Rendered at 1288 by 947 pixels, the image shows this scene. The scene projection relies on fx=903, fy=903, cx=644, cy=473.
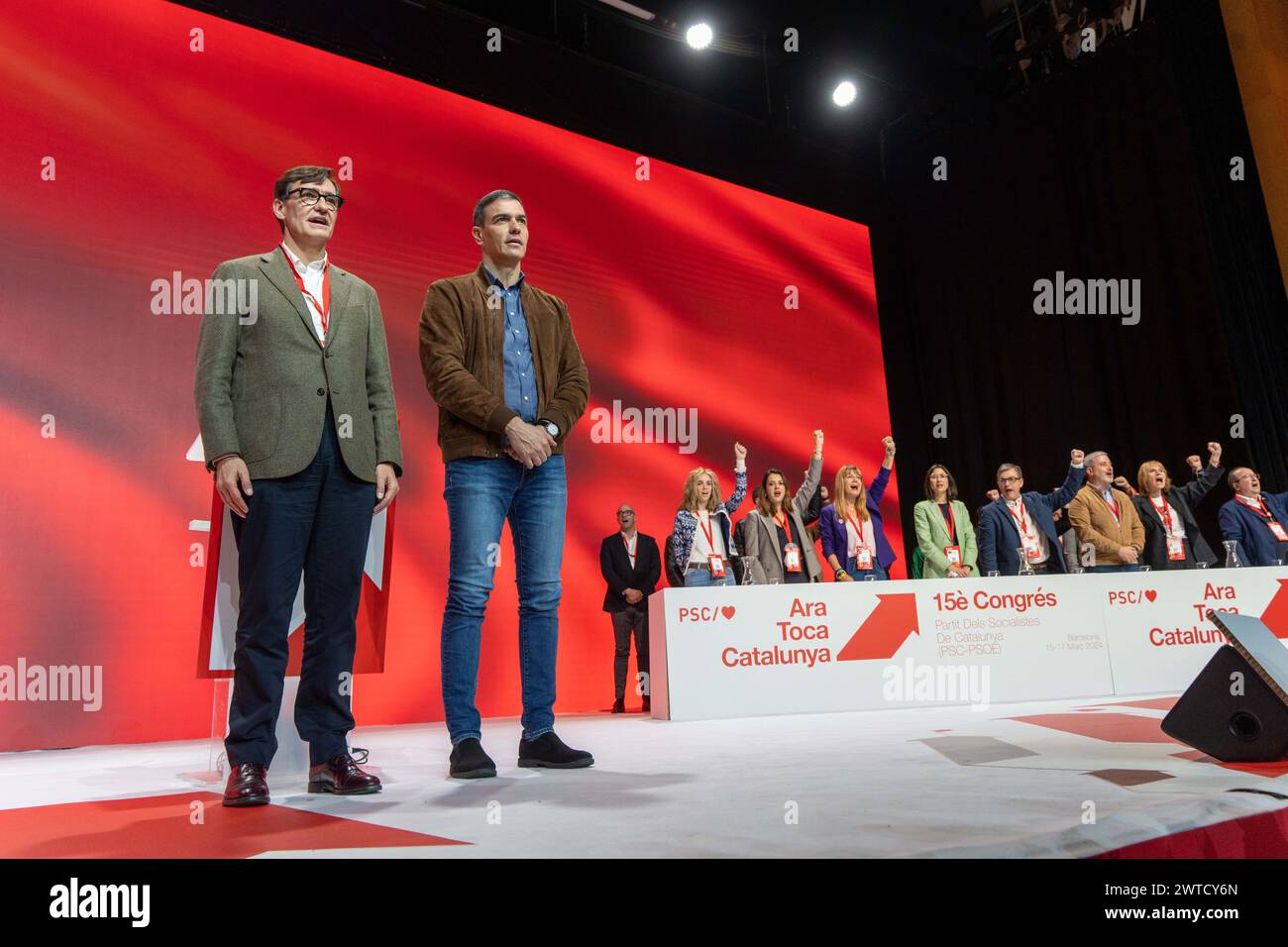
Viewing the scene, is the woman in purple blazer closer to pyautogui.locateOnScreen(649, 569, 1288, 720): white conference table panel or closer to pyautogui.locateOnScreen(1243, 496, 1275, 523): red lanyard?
pyautogui.locateOnScreen(649, 569, 1288, 720): white conference table panel

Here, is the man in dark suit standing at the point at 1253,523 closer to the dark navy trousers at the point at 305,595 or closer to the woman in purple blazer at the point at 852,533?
the woman in purple blazer at the point at 852,533

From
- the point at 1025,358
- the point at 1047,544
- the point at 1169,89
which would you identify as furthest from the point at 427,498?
the point at 1169,89

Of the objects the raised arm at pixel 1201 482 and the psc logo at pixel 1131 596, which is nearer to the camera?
the psc logo at pixel 1131 596

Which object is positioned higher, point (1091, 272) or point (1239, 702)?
point (1091, 272)

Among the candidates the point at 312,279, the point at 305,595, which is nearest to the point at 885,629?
the point at 305,595

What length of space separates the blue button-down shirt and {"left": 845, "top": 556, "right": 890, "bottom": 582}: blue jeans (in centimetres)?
365

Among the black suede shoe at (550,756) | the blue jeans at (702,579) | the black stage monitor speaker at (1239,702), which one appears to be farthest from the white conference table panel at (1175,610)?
the black suede shoe at (550,756)

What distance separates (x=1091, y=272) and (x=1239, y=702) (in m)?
6.63

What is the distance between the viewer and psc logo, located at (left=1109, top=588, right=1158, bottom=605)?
190 inches

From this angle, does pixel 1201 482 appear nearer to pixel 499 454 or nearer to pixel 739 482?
pixel 739 482

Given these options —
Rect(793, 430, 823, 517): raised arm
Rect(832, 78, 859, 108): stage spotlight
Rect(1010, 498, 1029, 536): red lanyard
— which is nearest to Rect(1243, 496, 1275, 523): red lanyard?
Rect(1010, 498, 1029, 536): red lanyard

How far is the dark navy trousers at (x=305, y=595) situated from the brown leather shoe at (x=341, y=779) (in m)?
0.02

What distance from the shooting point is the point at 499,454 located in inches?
89.6

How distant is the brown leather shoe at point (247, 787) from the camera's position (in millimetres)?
1828
